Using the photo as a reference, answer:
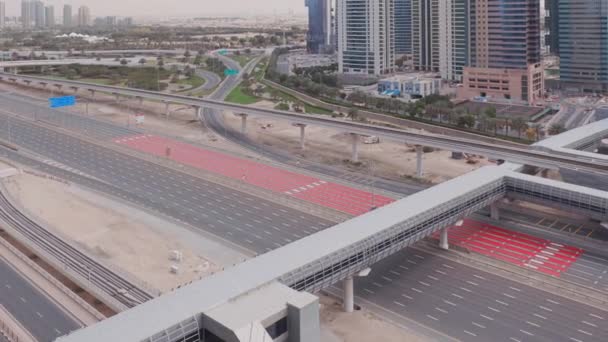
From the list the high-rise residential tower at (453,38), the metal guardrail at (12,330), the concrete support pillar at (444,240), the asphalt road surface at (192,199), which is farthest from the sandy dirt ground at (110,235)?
the high-rise residential tower at (453,38)

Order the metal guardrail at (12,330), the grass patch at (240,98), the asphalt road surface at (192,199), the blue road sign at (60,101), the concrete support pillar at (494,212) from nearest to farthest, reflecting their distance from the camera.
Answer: the metal guardrail at (12,330) → the asphalt road surface at (192,199) → the concrete support pillar at (494,212) → the blue road sign at (60,101) → the grass patch at (240,98)

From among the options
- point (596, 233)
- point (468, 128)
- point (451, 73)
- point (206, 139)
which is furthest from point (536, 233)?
point (451, 73)

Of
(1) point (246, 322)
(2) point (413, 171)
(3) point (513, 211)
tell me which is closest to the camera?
(1) point (246, 322)

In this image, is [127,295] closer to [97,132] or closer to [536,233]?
[536,233]

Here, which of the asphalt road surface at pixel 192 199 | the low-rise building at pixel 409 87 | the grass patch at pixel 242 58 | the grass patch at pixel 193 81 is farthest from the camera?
the grass patch at pixel 242 58

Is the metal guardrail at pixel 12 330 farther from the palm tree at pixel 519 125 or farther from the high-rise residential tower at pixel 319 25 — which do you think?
the high-rise residential tower at pixel 319 25

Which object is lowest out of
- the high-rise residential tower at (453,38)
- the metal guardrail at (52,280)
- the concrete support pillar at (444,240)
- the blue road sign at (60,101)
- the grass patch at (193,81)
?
the metal guardrail at (52,280)

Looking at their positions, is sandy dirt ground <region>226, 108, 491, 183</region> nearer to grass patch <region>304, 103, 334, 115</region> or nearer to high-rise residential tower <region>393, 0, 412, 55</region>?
grass patch <region>304, 103, 334, 115</region>

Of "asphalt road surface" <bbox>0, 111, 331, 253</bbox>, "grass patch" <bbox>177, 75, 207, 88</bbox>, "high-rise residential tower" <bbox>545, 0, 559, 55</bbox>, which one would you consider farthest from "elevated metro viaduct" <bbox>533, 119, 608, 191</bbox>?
"grass patch" <bbox>177, 75, 207, 88</bbox>

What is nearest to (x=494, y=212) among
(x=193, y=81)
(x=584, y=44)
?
(x=584, y=44)
